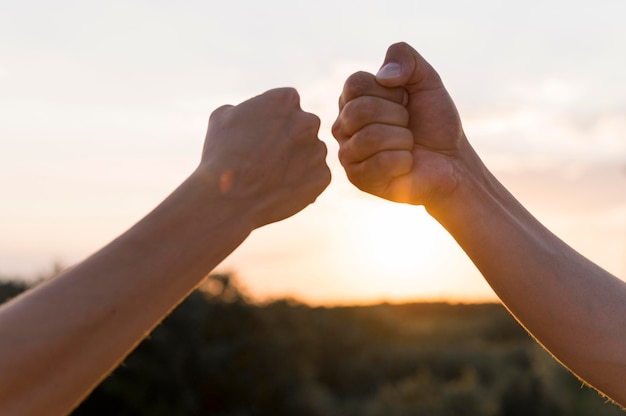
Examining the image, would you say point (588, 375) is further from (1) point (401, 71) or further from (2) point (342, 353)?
(2) point (342, 353)

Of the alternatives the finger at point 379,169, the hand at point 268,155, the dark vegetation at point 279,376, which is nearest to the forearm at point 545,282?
the finger at point 379,169

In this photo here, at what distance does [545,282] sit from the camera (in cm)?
246

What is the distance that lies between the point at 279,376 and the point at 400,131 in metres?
9.97

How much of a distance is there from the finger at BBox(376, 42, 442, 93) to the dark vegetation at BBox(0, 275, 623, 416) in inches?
331

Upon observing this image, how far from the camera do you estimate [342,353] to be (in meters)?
17.4

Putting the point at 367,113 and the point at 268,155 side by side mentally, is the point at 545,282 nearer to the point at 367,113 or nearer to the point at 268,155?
the point at 367,113

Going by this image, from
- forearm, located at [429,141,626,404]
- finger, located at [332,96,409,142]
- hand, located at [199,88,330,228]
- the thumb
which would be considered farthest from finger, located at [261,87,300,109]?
forearm, located at [429,141,626,404]

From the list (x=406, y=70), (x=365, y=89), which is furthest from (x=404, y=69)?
(x=365, y=89)

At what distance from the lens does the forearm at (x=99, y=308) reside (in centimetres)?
144

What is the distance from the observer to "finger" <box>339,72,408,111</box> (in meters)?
2.64

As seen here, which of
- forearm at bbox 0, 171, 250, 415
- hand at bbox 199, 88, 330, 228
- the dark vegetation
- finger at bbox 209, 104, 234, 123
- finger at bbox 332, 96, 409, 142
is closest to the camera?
forearm at bbox 0, 171, 250, 415

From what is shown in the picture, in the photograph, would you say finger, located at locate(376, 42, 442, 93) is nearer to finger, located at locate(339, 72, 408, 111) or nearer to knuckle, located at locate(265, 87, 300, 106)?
finger, located at locate(339, 72, 408, 111)

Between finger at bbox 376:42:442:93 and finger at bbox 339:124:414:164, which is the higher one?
finger at bbox 376:42:442:93

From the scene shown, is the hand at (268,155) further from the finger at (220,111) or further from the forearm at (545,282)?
the forearm at (545,282)
